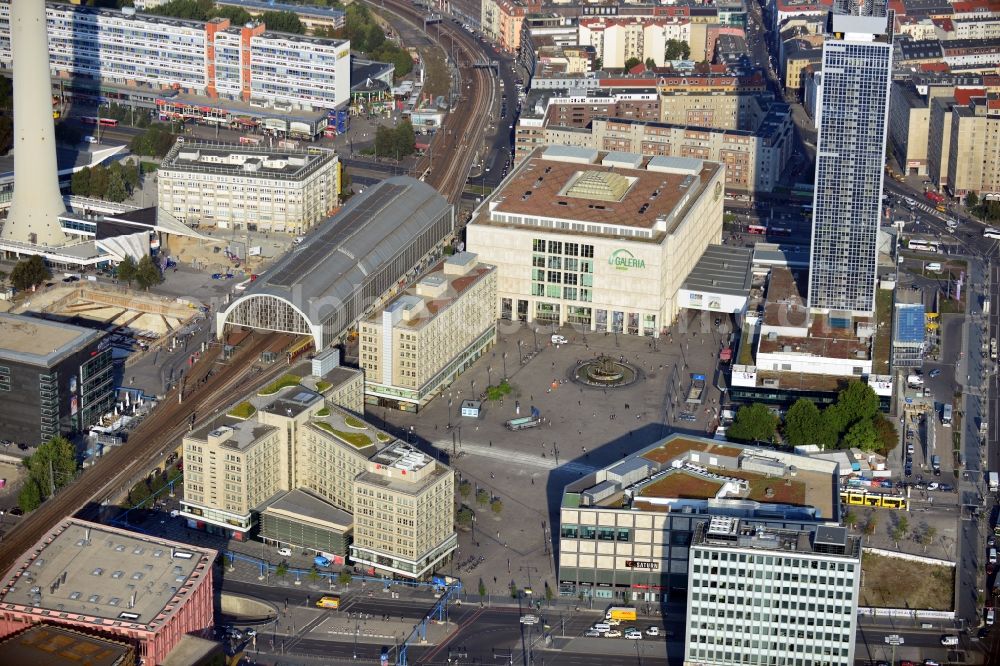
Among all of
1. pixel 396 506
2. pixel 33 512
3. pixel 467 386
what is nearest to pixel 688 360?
pixel 467 386

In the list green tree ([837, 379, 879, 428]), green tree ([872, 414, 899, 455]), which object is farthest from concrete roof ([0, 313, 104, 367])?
green tree ([872, 414, 899, 455])

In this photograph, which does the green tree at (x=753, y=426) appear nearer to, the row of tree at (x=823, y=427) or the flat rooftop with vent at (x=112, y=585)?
the row of tree at (x=823, y=427)

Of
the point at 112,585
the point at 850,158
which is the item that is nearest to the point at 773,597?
the point at 112,585

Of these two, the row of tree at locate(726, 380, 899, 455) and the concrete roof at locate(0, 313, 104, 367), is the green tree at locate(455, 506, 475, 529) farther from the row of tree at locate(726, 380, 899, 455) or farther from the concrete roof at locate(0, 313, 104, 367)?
the concrete roof at locate(0, 313, 104, 367)

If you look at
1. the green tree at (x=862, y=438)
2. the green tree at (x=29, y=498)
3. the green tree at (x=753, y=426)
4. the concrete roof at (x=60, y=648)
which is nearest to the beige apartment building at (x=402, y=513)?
the concrete roof at (x=60, y=648)

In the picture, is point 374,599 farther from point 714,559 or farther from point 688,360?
point 688,360

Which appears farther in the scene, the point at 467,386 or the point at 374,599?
the point at 467,386

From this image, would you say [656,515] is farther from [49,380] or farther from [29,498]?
[49,380]
